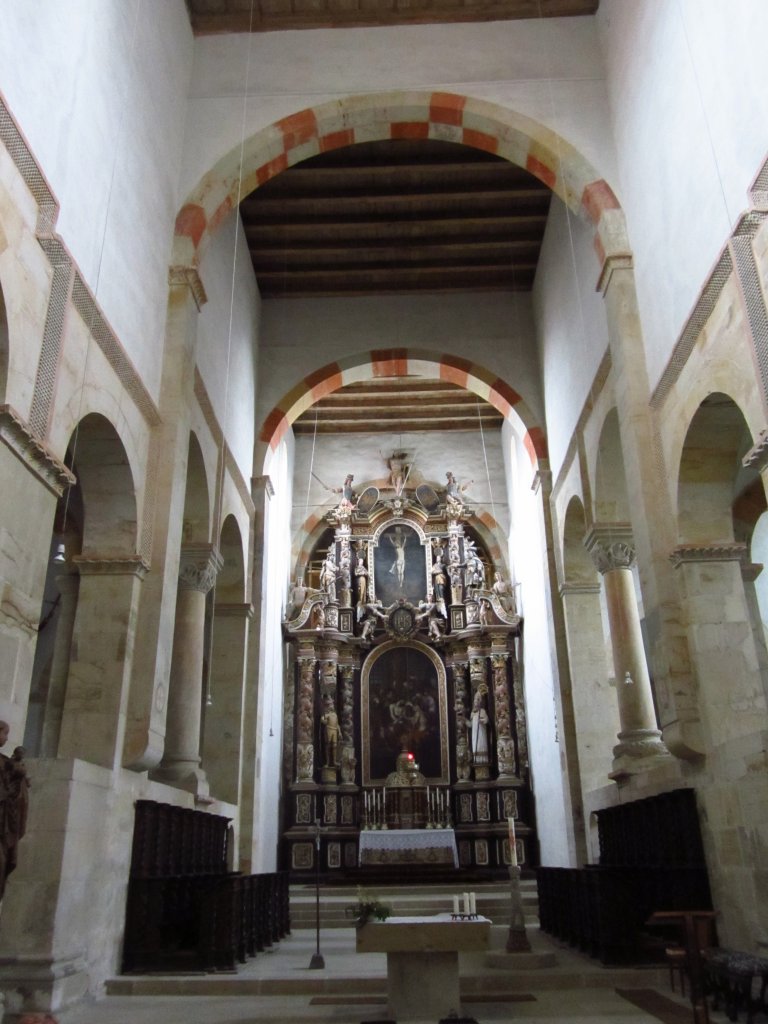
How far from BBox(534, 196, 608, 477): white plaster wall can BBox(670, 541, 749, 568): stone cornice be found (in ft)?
11.2

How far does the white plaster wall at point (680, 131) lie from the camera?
6.18m

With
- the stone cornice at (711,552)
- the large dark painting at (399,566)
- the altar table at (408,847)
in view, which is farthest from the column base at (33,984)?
the large dark painting at (399,566)

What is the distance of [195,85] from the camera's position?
10.6 meters

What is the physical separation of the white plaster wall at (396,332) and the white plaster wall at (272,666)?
74.0 inches

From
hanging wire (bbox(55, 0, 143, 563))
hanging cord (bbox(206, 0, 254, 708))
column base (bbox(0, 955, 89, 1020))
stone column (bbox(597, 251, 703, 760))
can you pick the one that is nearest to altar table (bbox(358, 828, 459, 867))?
hanging cord (bbox(206, 0, 254, 708))

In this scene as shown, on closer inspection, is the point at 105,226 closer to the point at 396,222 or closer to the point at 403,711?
the point at 396,222

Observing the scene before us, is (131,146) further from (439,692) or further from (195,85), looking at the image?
(439,692)

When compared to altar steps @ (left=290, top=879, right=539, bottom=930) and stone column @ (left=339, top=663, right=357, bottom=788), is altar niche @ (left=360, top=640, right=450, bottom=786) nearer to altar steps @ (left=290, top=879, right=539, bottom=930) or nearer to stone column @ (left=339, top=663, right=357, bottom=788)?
stone column @ (left=339, top=663, right=357, bottom=788)

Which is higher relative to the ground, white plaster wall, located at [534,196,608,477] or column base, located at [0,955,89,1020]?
white plaster wall, located at [534,196,608,477]

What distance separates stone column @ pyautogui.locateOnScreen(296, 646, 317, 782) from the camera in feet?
52.2

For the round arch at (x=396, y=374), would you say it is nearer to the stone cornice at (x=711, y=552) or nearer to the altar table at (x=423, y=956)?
the stone cornice at (x=711, y=552)

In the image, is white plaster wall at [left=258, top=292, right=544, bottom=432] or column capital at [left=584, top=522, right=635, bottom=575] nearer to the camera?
column capital at [left=584, top=522, right=635, bottom=575]

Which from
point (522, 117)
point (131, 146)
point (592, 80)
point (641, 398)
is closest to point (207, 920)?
point (641, 398)

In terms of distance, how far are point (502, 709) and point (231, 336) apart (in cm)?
852
